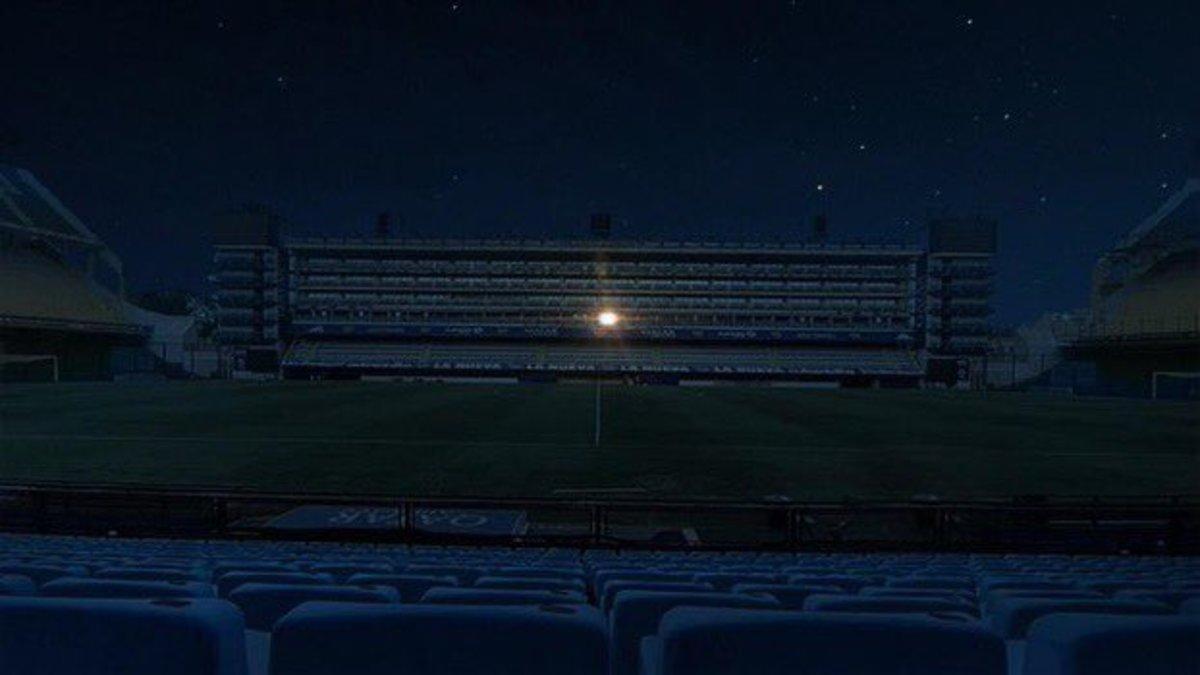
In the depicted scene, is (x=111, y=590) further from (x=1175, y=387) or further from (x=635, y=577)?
(x=1175, y=387)

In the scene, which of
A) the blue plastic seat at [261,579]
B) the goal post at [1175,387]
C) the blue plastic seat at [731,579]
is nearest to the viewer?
the blue plastic seat at [261,579]

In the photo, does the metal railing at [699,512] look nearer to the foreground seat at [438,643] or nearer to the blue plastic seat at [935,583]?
the blue plastic seat at [935,583]

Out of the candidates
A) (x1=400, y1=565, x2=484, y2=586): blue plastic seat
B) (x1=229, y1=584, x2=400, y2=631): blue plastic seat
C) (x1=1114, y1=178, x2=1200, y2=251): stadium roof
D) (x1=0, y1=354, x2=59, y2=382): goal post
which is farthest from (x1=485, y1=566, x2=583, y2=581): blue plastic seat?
(x1=1114, y1=178, x2=1200, y2=251): stadium roof

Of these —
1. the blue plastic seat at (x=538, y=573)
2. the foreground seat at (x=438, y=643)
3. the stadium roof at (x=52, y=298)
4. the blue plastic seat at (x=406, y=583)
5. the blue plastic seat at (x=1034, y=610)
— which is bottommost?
the blue plastic seat at (x=538, y=573)

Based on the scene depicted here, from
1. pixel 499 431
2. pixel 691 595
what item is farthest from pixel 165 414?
pixel 691 595

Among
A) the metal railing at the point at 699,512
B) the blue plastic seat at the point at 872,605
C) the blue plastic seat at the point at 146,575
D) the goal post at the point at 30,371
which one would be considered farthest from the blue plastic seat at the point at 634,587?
the goal post at the point at 30,371

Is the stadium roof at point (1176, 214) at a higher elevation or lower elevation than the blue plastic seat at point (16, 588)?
higher

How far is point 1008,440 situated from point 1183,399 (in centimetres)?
4147

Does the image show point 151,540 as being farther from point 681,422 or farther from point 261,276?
point 261,276

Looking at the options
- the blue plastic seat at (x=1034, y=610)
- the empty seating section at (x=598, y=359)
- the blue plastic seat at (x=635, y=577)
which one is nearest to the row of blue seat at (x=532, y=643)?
the blue plastic seat at (x=1034, y=610)

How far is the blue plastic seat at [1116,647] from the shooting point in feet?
5.49

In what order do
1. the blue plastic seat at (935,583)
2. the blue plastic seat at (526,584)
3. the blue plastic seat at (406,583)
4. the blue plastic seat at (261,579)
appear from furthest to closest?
the blue plastic seat at (935,583) < the blue plastic seat at (526,584) < the blue plastic seat at (261,579) < the blue plastic seat at (406,583)

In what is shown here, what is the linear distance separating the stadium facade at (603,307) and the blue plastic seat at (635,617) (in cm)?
9581

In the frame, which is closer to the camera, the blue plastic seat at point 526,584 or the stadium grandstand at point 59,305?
the blue plastic seat at point 526,584
